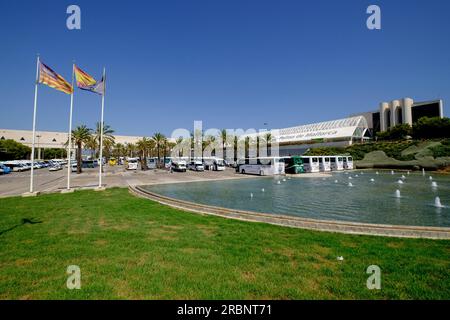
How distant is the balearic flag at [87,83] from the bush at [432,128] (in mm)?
78094

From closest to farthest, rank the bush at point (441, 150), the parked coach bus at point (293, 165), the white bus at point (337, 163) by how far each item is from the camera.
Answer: the parked coach bus at point (293, 165) < the white bus at point (337, 163) < the bush at point (441, 150)

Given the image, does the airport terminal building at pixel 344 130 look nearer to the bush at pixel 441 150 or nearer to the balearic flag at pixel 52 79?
the bush at pixel 441 150

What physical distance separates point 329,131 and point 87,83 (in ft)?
282

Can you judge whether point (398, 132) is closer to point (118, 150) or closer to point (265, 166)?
point (265, 166)

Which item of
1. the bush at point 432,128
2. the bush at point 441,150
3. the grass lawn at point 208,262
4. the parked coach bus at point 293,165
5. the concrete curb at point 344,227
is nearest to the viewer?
the grass lawn at point 208,262

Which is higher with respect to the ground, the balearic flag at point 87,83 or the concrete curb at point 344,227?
the balearic flag at point 87,83

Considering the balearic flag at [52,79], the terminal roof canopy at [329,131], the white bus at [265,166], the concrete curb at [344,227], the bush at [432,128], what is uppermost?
the terminal roof canopy at [329,131]

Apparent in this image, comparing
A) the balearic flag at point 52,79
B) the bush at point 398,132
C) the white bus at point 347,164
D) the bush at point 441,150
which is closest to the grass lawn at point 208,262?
the balearic flag at point 52,79

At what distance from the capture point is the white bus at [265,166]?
117 ft

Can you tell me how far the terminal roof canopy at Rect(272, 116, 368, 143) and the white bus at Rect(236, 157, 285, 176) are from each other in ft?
179

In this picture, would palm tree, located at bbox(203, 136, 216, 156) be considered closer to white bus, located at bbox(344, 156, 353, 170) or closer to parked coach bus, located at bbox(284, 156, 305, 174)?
parked coach bus, located at bbox(284, 156, 305, 174)

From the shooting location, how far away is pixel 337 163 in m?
45.2
